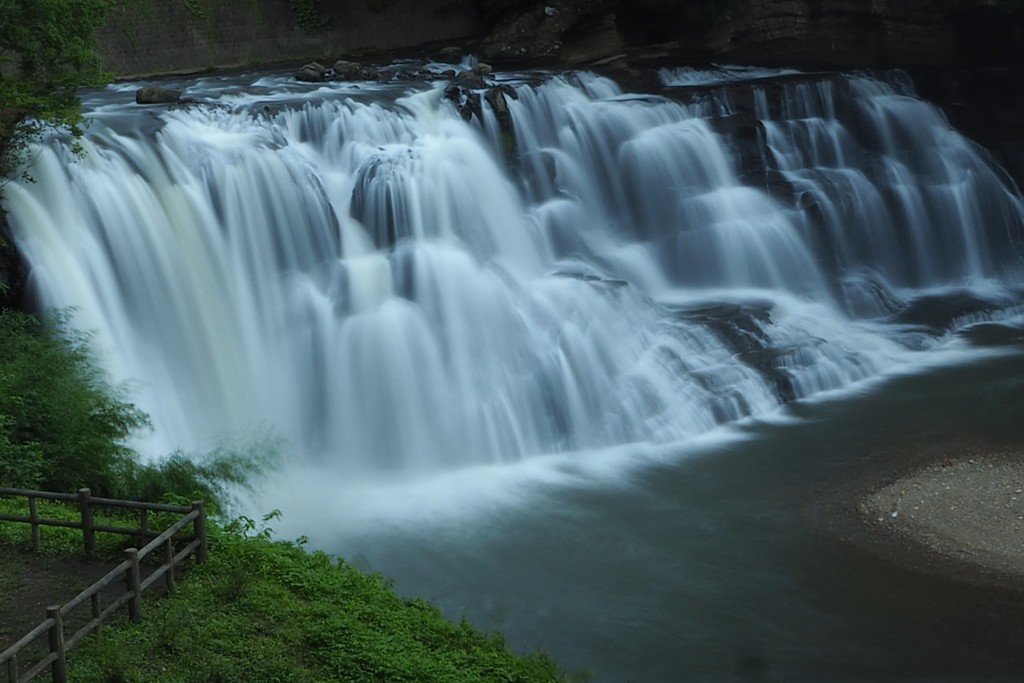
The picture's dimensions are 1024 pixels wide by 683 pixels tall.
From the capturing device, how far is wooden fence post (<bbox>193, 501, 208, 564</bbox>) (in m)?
13.0

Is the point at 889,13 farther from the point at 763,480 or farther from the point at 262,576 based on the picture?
the point at 262,576

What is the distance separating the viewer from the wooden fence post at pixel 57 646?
421 inches

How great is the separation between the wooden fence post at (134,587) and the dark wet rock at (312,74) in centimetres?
1923

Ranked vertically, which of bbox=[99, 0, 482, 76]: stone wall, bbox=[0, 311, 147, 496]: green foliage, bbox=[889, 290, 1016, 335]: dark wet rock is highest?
bbox=[99, 0, 482, 76]: stone wall

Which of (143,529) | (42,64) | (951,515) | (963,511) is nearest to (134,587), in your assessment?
(143,529)

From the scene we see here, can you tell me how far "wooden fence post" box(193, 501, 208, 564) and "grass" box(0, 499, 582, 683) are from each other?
3.8 inches

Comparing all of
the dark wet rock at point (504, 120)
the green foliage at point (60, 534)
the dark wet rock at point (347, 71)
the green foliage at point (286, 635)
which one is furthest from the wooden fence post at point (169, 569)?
the dark wet rock at point (347, 71)

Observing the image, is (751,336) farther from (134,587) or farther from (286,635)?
(134,587)

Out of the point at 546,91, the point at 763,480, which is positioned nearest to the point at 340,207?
the point at 546,91

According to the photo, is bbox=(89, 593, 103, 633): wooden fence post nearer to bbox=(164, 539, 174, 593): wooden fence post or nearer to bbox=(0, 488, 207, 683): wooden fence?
bbox=(0, 488, 207, 683): wooden fence

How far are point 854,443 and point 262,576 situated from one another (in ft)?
34.3

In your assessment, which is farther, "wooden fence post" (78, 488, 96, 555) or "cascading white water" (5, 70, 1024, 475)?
"cascading white water" (5, 70, 1024, 475)

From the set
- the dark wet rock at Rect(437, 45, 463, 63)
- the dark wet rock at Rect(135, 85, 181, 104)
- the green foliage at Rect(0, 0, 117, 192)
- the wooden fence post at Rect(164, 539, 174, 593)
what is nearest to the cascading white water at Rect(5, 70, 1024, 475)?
the dark wet rock at Rect(135, 85, 181, 104)

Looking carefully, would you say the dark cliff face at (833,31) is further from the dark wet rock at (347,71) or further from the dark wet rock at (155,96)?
the dark wet rock at (155,96)
